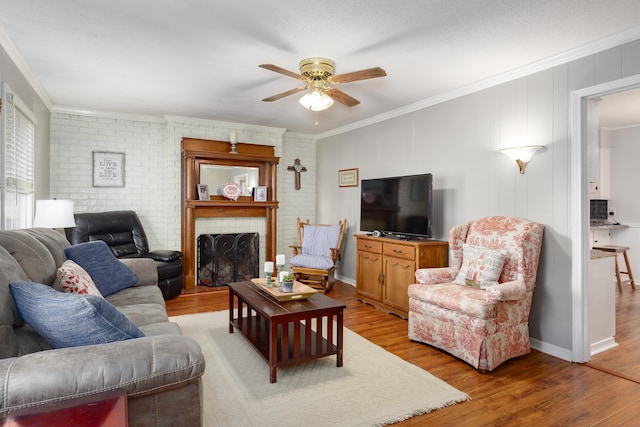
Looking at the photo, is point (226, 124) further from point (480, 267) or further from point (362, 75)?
point (480, 267)

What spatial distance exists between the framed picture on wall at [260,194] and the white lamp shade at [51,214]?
9.17ft

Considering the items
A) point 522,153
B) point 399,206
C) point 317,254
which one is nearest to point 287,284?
point 399,206

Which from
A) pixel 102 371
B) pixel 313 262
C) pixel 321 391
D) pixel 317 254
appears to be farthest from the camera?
pixel 317 254

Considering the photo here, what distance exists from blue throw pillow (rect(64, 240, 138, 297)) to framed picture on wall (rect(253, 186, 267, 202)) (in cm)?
274

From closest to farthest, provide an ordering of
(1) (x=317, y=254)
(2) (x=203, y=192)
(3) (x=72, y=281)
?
(3) (x=72, y=281), (2) (x=203, y=192), (1) (x=317, y=254)

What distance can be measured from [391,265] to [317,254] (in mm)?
1580

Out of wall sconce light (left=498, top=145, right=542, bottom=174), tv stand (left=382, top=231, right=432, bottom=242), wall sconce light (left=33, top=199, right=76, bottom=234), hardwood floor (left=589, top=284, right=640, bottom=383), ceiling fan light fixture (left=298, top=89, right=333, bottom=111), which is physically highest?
ceiling fan light fixture (left=298, top=89, right=333, bottom=111)

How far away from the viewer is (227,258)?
5.55m

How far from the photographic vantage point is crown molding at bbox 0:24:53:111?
269 centimetres

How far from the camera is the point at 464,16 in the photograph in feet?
7.77

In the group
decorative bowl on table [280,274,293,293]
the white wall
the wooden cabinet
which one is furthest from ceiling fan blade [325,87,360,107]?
decorative bowl on table [280,274,293,293]

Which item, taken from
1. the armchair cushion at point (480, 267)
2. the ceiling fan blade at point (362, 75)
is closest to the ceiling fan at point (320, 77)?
the ceiling fan blade at point (362, 75)

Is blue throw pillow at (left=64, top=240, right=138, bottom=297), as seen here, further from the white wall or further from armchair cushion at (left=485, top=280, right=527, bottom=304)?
the white wall

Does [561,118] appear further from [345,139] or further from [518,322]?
[345,139]
